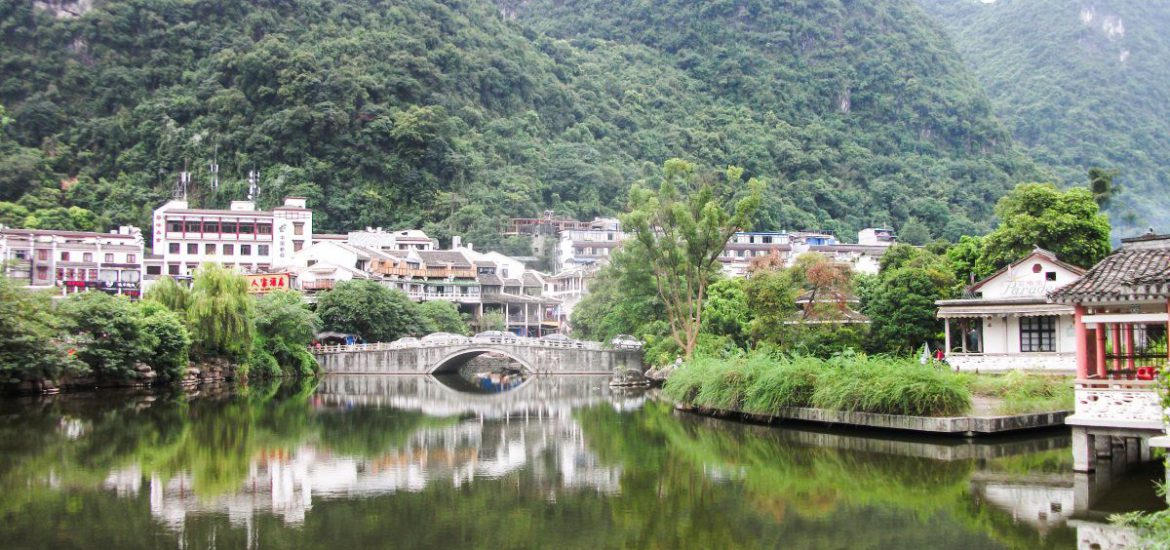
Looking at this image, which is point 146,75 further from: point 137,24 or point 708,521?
point 708,521

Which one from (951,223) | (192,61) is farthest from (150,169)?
(951,223)

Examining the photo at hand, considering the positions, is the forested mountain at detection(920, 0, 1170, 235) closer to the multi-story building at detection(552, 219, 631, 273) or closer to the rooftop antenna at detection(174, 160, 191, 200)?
the multi-story building at detection(552, 219, 631, 273)

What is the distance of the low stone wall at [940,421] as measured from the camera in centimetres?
2066

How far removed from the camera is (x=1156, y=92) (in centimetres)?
13188

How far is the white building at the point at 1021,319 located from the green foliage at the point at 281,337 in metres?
30.5

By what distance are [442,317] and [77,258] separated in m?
21.9

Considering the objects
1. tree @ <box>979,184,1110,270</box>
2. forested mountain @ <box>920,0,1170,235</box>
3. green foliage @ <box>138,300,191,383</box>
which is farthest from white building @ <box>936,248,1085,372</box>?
forested mountain @ <box>920,0,1170,235</box>

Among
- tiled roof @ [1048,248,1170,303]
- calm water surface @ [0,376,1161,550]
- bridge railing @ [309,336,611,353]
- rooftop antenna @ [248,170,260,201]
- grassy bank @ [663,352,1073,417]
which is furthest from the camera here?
rooftop antenna @ [248,170,260,201]

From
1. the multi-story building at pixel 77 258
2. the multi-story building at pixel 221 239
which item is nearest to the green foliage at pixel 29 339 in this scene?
the multi-story building at pixel 77 258

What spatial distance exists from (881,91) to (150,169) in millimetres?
86109

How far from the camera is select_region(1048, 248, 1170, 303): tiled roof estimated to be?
44.8 ft

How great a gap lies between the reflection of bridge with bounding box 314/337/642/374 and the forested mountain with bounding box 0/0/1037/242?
31476mm

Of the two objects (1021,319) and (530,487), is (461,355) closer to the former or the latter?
(1021,319)

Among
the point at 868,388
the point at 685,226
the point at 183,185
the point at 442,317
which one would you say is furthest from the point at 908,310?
the point at 183,185
